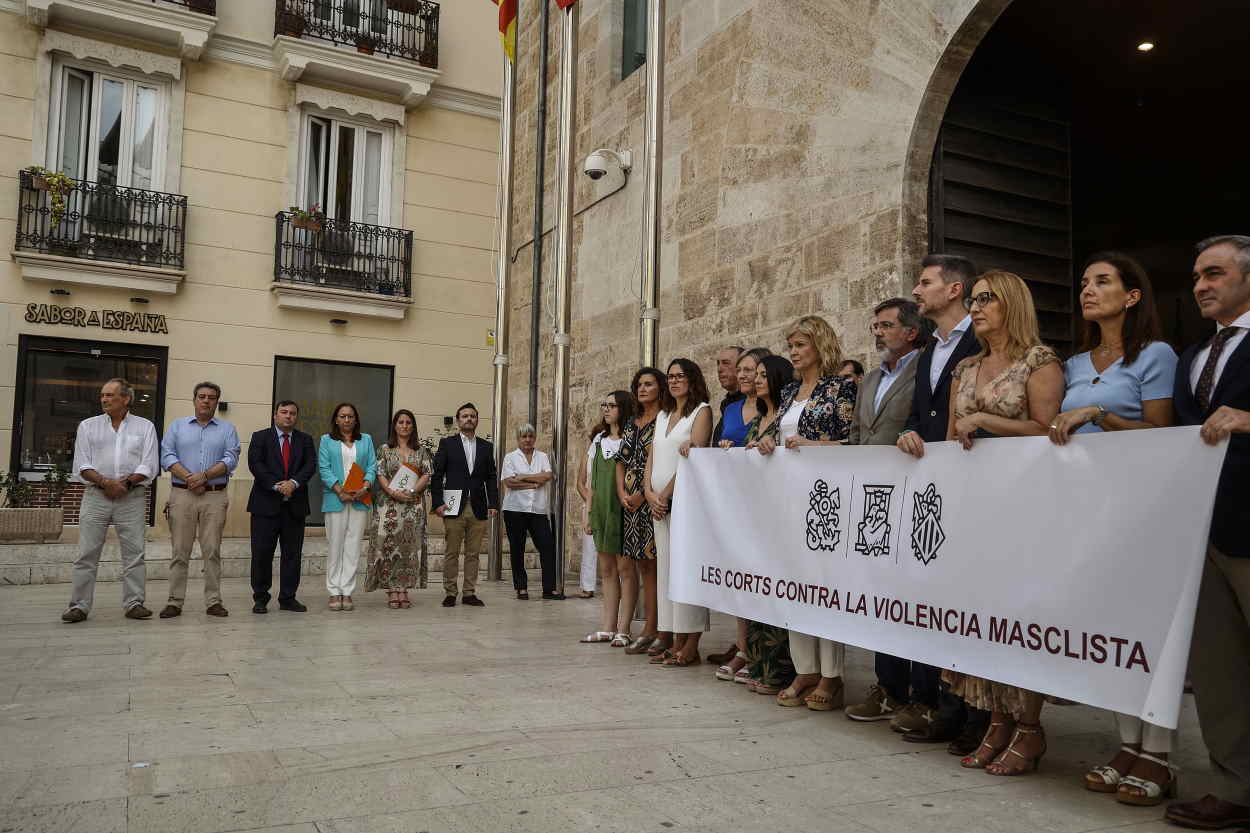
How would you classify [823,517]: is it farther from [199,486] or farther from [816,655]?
[199,486]

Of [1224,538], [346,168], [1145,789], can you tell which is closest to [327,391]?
[346,168]

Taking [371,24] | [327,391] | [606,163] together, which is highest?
[371,24]

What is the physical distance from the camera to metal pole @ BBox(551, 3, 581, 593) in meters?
8.96

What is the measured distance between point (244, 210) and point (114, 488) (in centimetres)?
872

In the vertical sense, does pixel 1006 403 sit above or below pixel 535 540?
above

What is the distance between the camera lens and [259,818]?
9.29ft

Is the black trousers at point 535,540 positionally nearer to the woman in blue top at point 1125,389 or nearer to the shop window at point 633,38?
the shop window at point 633,38

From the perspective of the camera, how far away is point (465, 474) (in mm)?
8719

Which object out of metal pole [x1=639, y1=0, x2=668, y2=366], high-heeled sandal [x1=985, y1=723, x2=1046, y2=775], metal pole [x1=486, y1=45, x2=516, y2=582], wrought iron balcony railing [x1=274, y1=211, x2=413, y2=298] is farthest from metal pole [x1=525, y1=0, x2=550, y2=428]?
high-heeled sandal [x1=985, y1=723, x2=1046, y2=775]

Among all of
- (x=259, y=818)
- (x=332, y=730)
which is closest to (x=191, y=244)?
(x=332, y=730)

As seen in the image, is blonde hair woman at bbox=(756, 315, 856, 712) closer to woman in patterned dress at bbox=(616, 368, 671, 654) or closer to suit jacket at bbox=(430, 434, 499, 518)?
woman in patterned dress at bbox=(616, 368, 671, 654)

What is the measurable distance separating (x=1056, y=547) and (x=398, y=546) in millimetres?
6014

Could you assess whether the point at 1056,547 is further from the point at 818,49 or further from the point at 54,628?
the point at 54,628

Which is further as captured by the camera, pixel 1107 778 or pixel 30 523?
pixel 30 523
